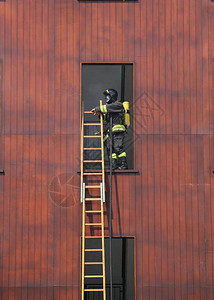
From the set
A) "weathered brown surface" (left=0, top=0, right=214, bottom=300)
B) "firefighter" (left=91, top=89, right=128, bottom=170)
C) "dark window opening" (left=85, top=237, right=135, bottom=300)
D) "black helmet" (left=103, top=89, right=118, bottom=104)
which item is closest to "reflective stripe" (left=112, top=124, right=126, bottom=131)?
"firefighter" (left=91, top=89, right=128, bottom=170)

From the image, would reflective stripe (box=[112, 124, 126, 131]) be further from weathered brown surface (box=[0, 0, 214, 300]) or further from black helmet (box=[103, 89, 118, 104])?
black helmet (box=[103, 89, 118, 104])

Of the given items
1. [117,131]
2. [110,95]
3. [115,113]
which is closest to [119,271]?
[117,131]

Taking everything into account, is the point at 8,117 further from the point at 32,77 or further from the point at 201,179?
the point at 201,179

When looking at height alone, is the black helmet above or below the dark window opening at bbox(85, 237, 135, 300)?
above

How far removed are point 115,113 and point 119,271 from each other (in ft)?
22.8

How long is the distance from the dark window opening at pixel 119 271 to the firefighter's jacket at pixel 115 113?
414cm

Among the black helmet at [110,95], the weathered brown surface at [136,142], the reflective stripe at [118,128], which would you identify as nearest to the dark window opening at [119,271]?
the weathered brown surface at [136,142]

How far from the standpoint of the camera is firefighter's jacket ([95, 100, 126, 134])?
9.55 m

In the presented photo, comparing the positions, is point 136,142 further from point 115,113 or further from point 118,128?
point 115,113

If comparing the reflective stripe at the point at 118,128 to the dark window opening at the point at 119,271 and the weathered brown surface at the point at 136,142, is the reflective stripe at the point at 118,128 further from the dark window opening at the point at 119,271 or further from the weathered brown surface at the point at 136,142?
the dark window opening at the point at 119,271

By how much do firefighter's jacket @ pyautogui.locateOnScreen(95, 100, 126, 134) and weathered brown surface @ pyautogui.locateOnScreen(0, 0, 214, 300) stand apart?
1.39ft

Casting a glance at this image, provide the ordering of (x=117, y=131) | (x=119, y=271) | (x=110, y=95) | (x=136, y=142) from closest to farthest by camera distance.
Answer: (x=136, y=142) → (x=117, y=131) → (x=110, y=95) → (x=119, y=271)

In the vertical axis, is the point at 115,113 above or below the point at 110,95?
below

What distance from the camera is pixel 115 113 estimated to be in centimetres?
976
